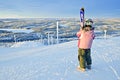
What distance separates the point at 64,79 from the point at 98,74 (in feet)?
4.40

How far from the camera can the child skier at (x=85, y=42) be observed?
1094cm

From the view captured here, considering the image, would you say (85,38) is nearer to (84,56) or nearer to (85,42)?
(85,42)

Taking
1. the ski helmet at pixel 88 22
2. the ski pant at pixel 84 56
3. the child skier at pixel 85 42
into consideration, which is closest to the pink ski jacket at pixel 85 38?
the child skier at pixel 85 42

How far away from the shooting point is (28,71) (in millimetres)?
12070

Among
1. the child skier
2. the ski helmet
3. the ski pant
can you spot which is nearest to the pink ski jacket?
the child skier

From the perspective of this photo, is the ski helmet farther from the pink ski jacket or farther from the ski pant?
the ski pant

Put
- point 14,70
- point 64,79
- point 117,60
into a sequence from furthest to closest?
1. point 117,60
2. point 14,70
3. point 64,79

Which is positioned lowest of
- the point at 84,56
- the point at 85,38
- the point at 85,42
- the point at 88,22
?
the point at 84,56

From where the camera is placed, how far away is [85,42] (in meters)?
11.1

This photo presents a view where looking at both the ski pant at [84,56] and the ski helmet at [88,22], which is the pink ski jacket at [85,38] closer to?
the ski pant at [84,56]

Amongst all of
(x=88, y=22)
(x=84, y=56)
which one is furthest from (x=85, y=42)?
(x=88, y=22)

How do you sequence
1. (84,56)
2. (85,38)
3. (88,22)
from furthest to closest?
(84,56)
(85,38)
(88,22)

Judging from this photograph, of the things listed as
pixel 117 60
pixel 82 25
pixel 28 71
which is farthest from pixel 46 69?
pixel 117 60

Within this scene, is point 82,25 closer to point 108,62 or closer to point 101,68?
point 101,68
